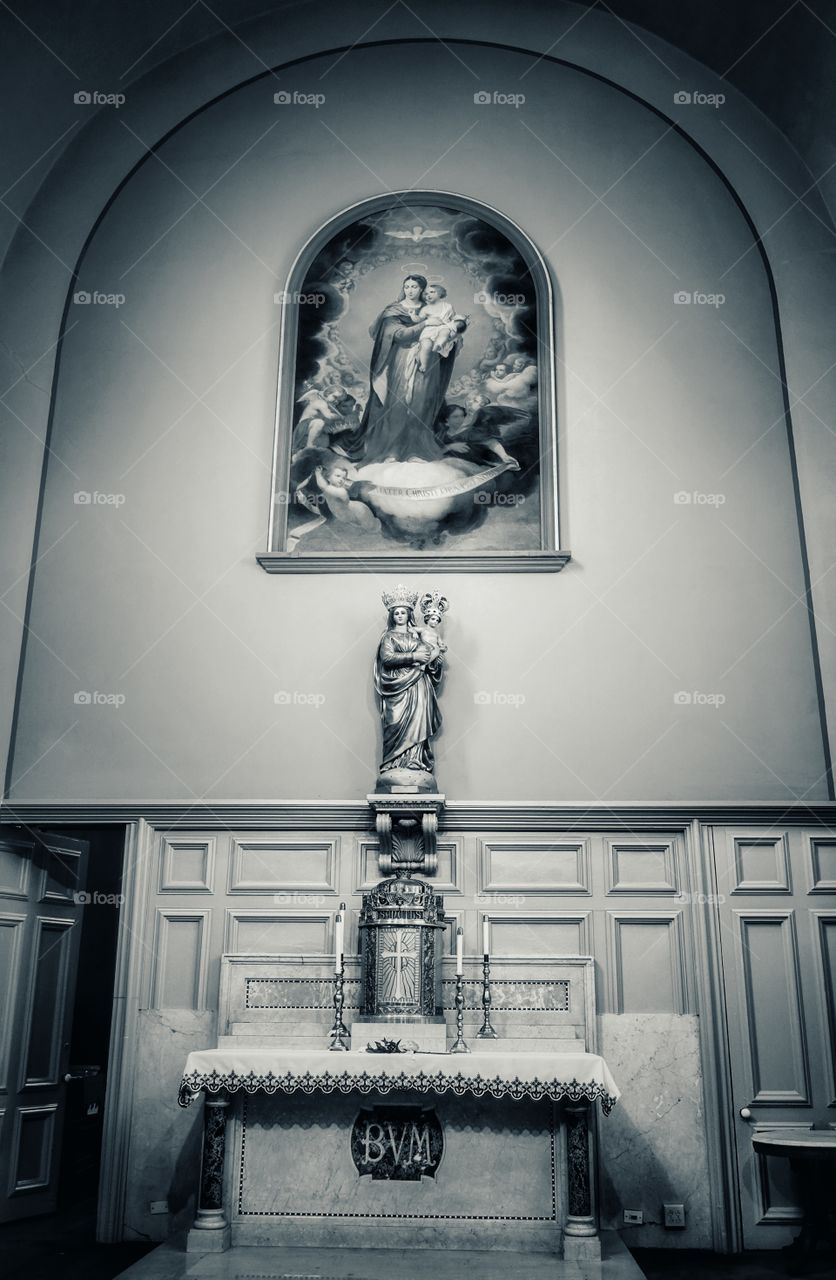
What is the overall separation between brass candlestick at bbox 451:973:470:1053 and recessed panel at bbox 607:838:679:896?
4.15 feet

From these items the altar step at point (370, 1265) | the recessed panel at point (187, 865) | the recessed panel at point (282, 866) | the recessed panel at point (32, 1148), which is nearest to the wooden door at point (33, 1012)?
the recessed panel at point (32, 1148)

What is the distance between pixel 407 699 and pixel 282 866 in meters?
1.37

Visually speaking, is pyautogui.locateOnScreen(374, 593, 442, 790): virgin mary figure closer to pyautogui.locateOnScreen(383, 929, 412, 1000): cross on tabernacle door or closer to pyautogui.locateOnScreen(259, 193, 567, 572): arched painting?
pyautogui.locateOnScreen(259, 193, 567, 572): arched painting

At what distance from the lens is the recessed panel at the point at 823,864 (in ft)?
A: 24.1

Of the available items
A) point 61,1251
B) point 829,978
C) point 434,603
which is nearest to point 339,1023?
point 61,1251

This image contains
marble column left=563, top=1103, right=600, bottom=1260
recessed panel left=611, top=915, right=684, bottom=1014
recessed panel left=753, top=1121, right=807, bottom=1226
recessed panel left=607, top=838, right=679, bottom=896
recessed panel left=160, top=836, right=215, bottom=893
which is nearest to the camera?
marble column left=563, top=1103, right=600, bottom=1260

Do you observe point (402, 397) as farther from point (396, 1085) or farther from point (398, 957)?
point (396, 1085)

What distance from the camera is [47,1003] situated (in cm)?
771

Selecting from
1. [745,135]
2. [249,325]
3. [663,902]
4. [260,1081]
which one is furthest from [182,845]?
[745,135]

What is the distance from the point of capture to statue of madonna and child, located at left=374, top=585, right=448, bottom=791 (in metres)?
7.45

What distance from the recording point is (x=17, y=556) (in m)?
8.16

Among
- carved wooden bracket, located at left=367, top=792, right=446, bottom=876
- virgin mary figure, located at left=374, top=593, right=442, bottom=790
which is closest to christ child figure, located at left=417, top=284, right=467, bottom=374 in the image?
virgin mary figure, located at left=374, top=593, right=442, bottom=790

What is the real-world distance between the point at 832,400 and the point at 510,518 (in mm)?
2467

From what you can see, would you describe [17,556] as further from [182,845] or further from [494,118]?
[494,118]
